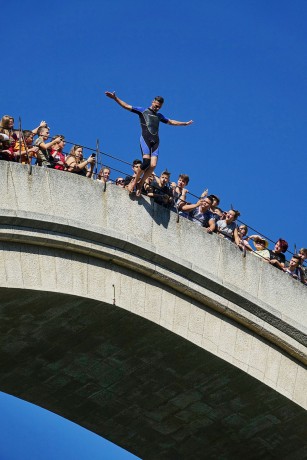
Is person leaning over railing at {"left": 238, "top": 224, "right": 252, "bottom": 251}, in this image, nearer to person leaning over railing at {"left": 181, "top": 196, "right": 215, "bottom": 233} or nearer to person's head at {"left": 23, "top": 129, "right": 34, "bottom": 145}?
person leaning over railing at {"left": 181, "top": 196, "right": 215, "bottom": 233}

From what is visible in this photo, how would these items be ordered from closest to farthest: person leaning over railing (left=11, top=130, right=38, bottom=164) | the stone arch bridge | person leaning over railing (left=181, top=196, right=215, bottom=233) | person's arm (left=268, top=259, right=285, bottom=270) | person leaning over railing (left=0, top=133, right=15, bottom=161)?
the stone arch bridge < person leaning over railing (left=0, top=133, right=15, bottom=161) < person leaning over railing (left=11, top=130, right=38, bottom=164) < person leaning over railing (left=181, top=196, right=215, bottom=233) < person's arm (left=268, top=259, right=285, bottom=270)

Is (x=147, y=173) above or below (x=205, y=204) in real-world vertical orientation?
below

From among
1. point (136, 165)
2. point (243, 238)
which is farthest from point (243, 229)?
point (136, 165)

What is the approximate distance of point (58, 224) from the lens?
3005 cm

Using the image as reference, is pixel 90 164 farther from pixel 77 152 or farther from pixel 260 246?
pixel 260 246

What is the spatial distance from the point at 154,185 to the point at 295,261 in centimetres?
380

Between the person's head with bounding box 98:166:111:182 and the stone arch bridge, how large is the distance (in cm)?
52

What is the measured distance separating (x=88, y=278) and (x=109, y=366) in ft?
9.19

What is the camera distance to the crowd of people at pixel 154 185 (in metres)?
30.9

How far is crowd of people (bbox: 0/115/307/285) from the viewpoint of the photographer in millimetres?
30875

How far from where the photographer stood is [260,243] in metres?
34.3

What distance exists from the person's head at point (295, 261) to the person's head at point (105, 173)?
445 cm

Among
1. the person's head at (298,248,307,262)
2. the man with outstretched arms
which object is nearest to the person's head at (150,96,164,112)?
the man with outstretched arms

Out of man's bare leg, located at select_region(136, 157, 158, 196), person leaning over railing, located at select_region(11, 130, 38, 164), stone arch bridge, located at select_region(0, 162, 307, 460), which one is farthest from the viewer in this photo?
man's bare leg, located at select_region(136, 157, 158, 196)
